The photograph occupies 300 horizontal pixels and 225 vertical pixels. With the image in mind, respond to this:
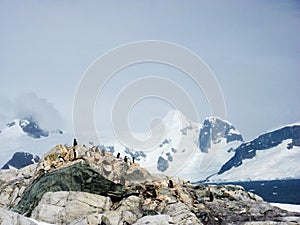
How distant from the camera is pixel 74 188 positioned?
156 ft

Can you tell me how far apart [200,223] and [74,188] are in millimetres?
13958

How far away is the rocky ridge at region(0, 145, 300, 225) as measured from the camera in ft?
139

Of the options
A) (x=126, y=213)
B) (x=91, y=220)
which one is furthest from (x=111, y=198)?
(x=91, y=220)

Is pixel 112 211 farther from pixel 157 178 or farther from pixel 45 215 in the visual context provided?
pixel 157 178

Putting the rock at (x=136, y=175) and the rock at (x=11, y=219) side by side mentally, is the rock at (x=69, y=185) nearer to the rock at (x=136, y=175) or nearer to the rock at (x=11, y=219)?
the rock at (x=136, y=175)

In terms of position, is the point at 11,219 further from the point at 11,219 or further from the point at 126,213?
the point at 126,213

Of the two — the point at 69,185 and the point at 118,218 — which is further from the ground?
the point at 69,185

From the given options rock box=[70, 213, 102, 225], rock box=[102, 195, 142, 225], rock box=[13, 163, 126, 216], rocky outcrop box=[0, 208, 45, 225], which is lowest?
rocky outcrop box=[0, 208, 45, 225]

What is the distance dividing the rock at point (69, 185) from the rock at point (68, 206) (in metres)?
0.91

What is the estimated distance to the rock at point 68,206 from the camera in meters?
43.7

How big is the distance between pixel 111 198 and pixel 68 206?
14.7ft

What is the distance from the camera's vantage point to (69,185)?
1880 inches

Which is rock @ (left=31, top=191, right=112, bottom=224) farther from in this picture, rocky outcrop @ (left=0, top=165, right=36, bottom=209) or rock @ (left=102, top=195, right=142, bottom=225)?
rocky outcrop @ (left=0, top=165, right=36, bottom=209)

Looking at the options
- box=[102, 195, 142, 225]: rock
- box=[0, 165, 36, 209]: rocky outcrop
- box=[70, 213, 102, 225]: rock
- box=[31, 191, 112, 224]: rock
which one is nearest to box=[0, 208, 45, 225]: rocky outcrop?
box=[70, 213, 102, 225]: rock
